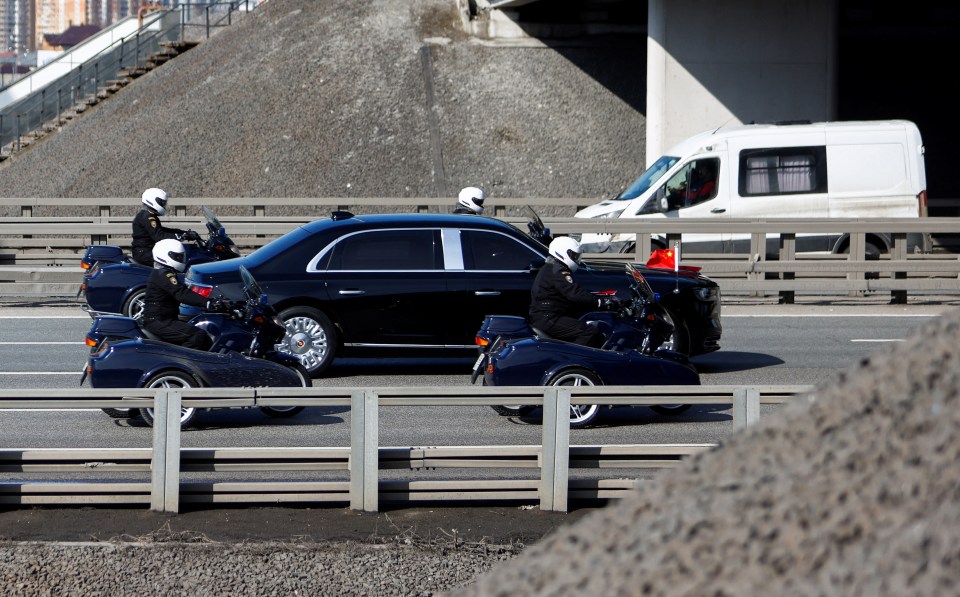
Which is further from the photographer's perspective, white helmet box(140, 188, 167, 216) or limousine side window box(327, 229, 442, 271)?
white helmet box(140, 188, 167, 216)

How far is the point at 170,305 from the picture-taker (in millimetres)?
10891

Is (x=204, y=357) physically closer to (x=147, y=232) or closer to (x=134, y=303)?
(x=134, y=303)

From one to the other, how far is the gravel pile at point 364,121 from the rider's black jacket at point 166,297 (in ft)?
66.5

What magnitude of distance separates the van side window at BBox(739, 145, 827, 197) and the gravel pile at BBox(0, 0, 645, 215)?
39.3ft

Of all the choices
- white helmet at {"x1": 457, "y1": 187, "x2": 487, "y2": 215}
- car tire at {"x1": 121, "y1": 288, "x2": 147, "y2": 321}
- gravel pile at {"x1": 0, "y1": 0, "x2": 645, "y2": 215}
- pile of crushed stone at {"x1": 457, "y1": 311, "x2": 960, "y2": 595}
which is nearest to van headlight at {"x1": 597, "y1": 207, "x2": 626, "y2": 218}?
white helmet at {"x1": 457, "y1": 187, "x2": 487, "y2": 215}

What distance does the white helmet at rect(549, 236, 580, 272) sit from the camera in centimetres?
1121

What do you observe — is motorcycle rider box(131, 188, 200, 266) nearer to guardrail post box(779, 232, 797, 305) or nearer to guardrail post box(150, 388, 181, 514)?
guardrail post box(150, 388, 181, 514)

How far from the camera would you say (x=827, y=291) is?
18344 millimetres

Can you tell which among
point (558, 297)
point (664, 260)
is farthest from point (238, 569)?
point (664, 260)

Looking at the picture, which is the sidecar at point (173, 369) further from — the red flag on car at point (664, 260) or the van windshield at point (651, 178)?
the van windshield at point (651, 178)

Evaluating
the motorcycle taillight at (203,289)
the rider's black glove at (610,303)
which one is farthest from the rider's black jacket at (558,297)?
the motorcycle taillight at (203,289)

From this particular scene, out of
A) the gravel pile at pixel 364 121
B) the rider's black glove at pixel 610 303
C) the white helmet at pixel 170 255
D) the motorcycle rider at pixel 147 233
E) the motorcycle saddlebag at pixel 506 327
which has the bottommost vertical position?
the motorcycle saddlebag at pixel 506 327

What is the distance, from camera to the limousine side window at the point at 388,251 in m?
12.9

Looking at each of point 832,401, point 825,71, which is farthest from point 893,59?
point 832,401
